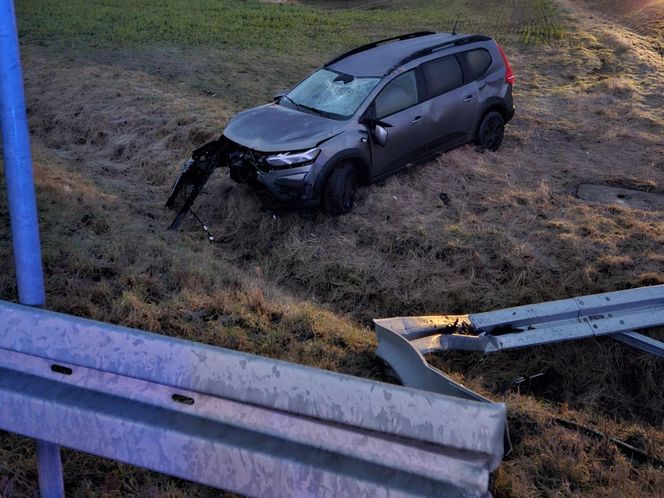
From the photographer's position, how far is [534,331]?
16.4 ft

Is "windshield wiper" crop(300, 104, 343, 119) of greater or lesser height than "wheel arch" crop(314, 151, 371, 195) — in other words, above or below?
above

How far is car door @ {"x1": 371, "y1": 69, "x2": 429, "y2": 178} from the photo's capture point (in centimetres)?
805

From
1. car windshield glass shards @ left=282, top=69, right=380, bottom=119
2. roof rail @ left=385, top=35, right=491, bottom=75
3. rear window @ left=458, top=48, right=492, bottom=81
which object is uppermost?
roof rail @ left=385, top=35, right=491, bottom=75

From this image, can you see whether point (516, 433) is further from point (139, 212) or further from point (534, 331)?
point (139, 212)

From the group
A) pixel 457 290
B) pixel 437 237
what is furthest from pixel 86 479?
pixel 437 237

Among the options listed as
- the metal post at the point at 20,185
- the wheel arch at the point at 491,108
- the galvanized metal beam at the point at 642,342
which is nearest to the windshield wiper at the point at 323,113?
the wheel arch at the point at 491,108

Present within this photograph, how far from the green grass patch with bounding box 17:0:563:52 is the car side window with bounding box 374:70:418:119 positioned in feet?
28.2

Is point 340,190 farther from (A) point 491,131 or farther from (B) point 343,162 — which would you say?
(A) point 491,131

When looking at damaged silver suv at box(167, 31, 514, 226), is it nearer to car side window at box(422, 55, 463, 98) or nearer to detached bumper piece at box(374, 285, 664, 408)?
car side window at box(422, 55, 463, 98)

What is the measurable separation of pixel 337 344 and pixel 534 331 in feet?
4.96

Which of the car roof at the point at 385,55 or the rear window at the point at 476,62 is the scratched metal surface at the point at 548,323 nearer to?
the car roof at the point at 385,55

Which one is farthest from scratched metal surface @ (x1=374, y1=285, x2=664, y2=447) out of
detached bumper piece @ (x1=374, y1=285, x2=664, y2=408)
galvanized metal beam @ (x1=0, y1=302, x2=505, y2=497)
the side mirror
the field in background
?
the side mirror

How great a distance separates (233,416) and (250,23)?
1939 centimetres

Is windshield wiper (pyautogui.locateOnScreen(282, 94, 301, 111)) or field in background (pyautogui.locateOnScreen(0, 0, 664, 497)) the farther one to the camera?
windshield wiper (pyautogui.locateOnScreen(282, 94, 301, 111))
